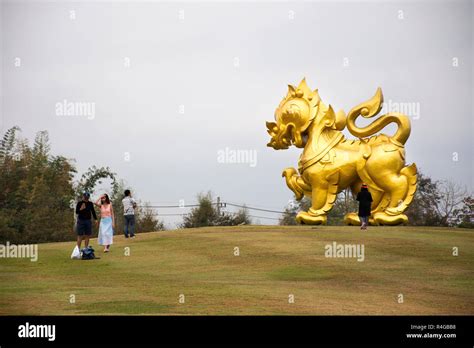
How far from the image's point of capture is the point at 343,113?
26734 mm

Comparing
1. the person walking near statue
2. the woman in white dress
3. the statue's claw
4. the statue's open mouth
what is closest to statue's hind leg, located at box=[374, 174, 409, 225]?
the statue's claw

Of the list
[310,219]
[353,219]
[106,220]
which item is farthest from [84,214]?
[353,219]

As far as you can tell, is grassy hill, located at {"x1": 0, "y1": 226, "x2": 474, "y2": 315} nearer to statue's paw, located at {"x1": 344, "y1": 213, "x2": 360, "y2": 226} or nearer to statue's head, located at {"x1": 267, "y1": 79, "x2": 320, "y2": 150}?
statue's paw, located at {"x1": 344, "y1": 213, "x2": 360, "y2": 226}

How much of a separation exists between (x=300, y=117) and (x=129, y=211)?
5.94 m

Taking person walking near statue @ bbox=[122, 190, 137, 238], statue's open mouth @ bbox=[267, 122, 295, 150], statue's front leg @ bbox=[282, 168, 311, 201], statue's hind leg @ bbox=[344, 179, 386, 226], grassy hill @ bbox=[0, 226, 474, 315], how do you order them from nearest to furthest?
1. grassy hill @ bbox=[0, 226, 474, 315]
2. person walking near statue @ bbox=[122, 190, 137, 238]
3. statue's hind leg @ bbox=[344, 179, 386, 226]
4. statue's open mouth @ bbox=[267, 122, 295, 150]
5. statue's front leg @ bbox=[282, 168, 311, 201]

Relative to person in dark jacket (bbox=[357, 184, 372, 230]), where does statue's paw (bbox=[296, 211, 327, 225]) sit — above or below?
below

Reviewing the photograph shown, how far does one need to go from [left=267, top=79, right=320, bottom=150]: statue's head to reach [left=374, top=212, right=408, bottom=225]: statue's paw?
321 centimetres

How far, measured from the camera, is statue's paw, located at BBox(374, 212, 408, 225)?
2589cm

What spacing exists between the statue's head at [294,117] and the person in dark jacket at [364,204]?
2.74m

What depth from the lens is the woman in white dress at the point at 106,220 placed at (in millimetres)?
22375

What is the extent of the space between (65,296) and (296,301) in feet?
15.3

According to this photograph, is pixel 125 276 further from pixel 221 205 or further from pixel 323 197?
pixel 221 205

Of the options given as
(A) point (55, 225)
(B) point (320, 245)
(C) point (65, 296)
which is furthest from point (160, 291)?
(A) point (55, 225)
